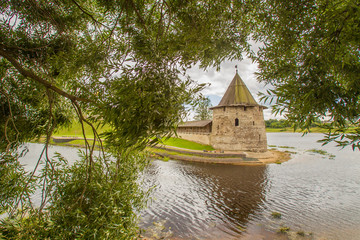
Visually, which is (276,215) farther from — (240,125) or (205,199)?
(240,125)

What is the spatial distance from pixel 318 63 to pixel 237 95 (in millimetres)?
24934

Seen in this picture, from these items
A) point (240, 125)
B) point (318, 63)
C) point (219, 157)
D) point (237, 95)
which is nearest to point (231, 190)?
point (219, 157)

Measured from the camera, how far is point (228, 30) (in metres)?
3.81

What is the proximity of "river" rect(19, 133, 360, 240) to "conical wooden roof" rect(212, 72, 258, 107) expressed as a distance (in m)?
11.2

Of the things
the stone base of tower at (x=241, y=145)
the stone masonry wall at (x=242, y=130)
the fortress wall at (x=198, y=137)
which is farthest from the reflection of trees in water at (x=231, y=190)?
the fortress wall at (x=198, y=137)

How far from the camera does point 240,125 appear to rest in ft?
86.5

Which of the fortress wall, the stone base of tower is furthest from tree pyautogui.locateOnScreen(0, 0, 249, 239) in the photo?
the fortress wall

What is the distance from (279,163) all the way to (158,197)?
1633cm

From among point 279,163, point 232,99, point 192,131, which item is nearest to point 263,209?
point 279,163

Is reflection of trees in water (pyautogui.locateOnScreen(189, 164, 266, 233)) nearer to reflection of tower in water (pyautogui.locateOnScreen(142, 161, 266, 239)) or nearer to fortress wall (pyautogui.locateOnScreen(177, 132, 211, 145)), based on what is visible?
reflection of tower in water (pyautogui.locateOnScreen(142, 161, 266, 239))

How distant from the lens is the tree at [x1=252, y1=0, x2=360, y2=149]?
8.77 feet

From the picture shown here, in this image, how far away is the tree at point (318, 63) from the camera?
2.67 m

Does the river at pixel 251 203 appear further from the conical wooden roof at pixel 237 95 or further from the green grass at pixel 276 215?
the conical wooden roof at pixel 237 95

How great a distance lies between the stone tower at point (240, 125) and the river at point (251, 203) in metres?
8.15
